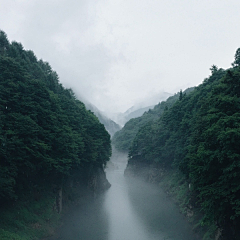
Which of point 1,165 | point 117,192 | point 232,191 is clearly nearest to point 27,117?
point 1,165

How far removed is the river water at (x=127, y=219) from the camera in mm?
27375

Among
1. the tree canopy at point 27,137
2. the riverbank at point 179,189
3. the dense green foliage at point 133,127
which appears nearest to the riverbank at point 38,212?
the tree canopy at point 27,137

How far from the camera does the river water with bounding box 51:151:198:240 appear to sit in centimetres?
2738

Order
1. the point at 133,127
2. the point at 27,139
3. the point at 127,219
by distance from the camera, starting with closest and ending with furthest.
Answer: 1. the point at 27,139
2. the point at 127,219
3. the point at 133,127

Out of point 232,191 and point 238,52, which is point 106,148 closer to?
point 238,52

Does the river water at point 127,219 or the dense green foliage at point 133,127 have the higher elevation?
Result: the dense green foliage at point 133,127

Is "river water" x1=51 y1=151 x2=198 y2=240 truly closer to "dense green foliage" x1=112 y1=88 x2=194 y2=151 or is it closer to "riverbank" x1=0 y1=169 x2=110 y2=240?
"riverbank" x1=0 y1=169 x2=110 y2=240

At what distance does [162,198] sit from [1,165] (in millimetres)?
32321

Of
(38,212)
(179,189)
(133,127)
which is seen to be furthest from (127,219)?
(133,127)

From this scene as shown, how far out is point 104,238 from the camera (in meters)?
26.5

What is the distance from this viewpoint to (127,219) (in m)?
34.6

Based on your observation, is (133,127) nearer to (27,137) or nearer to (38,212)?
(38,212)

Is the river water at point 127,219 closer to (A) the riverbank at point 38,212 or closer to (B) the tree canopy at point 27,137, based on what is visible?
(A) the riverbank at point 38,212

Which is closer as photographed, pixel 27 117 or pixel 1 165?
pixel 1 165
